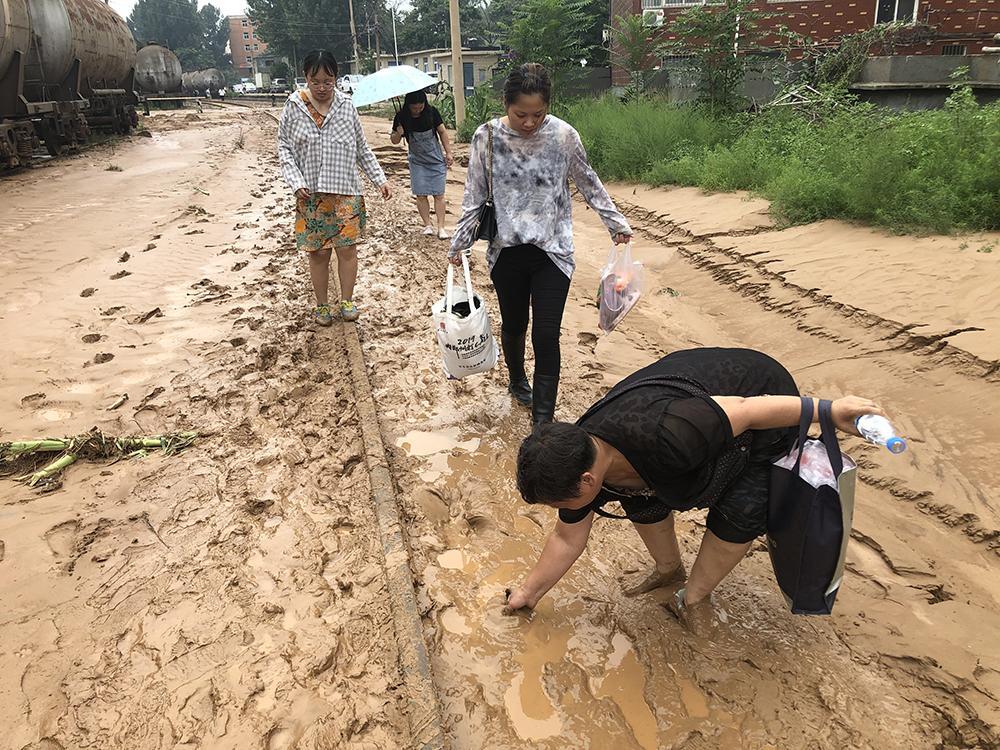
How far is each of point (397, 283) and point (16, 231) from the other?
193 inches

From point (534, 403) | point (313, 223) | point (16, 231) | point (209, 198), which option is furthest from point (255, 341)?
point (209, 198)

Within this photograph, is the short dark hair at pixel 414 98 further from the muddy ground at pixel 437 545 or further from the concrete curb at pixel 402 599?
the concrete curb at pixel 402 599

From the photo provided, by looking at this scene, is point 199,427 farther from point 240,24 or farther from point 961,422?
point 240,24

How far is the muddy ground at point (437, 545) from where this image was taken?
2.10m

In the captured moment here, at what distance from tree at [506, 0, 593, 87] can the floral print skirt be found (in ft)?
40.5

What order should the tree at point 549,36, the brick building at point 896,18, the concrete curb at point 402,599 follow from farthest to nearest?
1. the tree at point 549,36
2. the brick building at point 896,18
3. the concrete curb at point 402,599

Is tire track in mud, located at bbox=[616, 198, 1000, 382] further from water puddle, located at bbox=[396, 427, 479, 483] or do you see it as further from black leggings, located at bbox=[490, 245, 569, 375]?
water puddle, located at bbox=[396, 427, 479, 483]

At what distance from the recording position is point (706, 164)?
8.48m

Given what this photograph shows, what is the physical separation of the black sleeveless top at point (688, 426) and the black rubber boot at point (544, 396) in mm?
1303

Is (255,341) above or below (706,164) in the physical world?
below

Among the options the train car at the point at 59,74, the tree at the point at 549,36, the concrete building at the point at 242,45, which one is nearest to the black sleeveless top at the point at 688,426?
the train car at the point at 59,74

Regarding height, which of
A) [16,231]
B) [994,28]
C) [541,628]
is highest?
[994,28]

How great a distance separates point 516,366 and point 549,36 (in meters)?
14.3

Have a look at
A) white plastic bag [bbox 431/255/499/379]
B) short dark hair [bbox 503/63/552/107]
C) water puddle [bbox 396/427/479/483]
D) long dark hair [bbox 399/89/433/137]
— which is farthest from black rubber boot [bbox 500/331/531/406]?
long dark hair [bbox 399/89/433/137]
